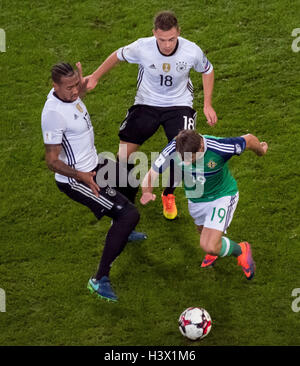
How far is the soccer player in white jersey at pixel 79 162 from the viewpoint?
688cm

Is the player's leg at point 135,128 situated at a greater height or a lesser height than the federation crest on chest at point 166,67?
lesser

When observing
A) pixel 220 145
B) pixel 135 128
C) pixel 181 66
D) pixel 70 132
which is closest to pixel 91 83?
pixel 135 128

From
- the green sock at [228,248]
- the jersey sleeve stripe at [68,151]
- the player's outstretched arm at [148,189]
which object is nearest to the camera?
the player's outstretched arm at [148,189]

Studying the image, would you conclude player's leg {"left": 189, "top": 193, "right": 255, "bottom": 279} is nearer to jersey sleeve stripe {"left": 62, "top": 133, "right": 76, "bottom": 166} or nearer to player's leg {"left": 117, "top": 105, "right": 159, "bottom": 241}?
player's leg {"left": 117, "top": 105, "right": 159, "bottom": 241}

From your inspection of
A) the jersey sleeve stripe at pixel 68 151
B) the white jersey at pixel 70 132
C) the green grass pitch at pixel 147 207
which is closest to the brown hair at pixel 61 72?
the white jersey at pixel 70 132

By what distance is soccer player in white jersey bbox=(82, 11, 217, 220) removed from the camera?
7.89 m

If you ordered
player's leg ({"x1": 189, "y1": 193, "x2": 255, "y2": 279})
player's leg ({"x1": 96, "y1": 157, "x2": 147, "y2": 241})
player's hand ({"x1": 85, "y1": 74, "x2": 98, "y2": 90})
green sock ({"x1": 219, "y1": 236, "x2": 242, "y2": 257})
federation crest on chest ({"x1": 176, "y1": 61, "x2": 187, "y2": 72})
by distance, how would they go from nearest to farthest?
1. player's leg ({"x1": 189, "y1": 193, "x2": 255, "y2": 279})
2. green sock ({"x1": 219, "y1": 236, "x2": 242, "y2": 257})
3. player's leg ({"x1": 96, "y1": 157, "x2": 147, "y2": 241})
4. player's hand ({"x1": 85, "y1": 74, "x2": 98, "y2": 90})
5. federation crest on chest ({"x1": 176, "y1": 61, "x2": 187, "y2": 72})

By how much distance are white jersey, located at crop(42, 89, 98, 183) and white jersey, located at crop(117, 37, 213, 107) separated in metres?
1.22

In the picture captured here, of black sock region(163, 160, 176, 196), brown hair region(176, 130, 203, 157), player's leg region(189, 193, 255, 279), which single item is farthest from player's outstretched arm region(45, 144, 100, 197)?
black sock region(163, 160, 176, 196)

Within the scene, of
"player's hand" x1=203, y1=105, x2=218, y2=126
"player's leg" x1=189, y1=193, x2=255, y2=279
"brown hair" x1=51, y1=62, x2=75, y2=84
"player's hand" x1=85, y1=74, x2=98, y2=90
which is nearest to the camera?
"brown hair" x1=51, y1=62, x2=75, y2=84

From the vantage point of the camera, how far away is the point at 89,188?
7.23 meters

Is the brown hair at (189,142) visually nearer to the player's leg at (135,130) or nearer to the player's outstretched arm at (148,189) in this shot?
the player's outstretched arm at (148,189)

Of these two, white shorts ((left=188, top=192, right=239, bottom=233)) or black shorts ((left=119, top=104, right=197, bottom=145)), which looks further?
black shorts ((left=119, top=104, right=197, bottom=145))

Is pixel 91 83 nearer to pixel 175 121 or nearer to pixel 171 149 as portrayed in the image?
pixel 175 121
